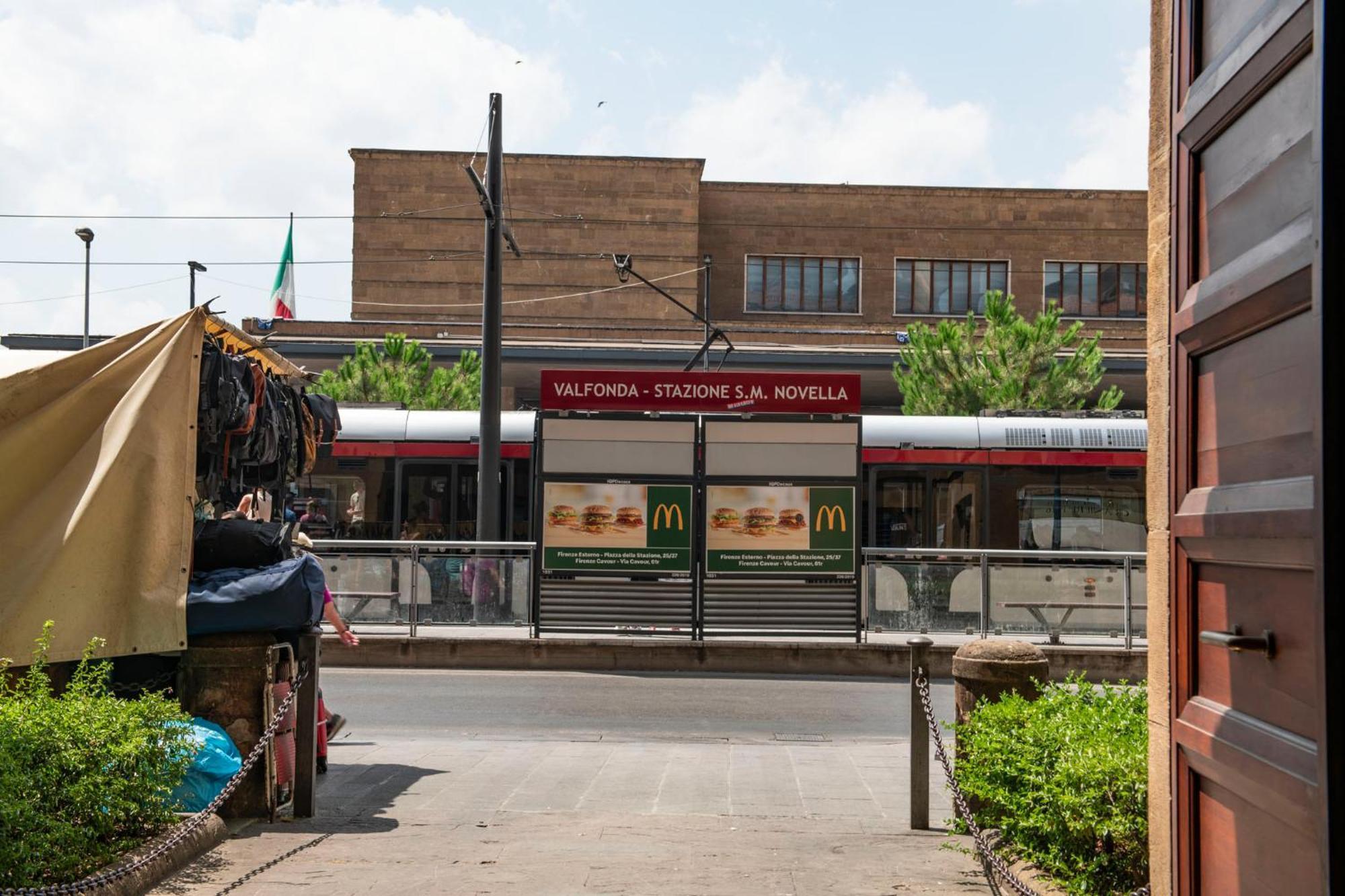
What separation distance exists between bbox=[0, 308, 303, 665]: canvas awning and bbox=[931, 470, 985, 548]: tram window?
→ 51.1ft

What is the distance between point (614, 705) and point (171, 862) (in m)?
8.12

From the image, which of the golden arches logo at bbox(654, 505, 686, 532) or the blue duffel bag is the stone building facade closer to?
the golden arches logo at bbox(654, 505, 686, 532)

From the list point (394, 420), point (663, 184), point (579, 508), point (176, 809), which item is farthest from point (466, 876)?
point (663, 184)

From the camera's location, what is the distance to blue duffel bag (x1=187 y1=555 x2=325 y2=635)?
7461 millimetres

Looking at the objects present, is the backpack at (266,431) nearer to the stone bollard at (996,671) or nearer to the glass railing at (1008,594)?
the stone bollard at (996,671)

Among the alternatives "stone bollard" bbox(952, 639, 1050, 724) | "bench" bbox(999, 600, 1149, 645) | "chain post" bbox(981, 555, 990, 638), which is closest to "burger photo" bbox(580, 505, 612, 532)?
"chain post" bbox(981, 555, 990, 638)

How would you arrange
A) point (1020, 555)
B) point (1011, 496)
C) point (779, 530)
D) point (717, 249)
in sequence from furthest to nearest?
point (717, 249), point (1011, 496), point (779, 530), point (1020, 555)

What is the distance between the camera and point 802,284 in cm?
5547

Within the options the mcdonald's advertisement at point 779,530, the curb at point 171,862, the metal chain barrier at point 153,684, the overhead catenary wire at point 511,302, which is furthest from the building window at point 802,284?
the curb at point 171,862

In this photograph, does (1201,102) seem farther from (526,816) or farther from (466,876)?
(526,816)

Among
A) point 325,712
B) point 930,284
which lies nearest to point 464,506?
point 325,712

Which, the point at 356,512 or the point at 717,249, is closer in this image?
the point at 356,512

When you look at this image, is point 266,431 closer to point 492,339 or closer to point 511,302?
point 492,339

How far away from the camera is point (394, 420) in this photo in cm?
2225
